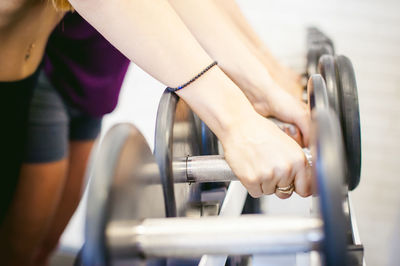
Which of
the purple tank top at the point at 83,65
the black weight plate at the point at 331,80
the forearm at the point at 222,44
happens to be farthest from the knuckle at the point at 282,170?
the purple tank top at the point at 83,65

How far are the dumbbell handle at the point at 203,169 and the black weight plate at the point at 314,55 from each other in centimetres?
34

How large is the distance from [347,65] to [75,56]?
0.56 m

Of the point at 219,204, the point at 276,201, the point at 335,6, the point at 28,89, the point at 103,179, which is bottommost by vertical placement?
the point at 276,201

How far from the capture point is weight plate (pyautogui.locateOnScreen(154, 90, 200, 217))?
0.42 metres

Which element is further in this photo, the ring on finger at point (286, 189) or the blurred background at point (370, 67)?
the blurred background at point (370, 67)

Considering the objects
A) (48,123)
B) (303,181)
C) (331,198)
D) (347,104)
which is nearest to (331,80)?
(347,104)

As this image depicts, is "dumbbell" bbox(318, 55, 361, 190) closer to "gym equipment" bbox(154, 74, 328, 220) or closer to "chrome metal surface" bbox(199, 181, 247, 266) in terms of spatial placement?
"gym equipment" bbox(154, 74, 328, 220)

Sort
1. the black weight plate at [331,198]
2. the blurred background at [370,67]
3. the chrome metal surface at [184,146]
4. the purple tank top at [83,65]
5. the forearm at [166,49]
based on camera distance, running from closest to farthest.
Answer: the black weight plate at [331,198] → the forearm at [166,49] → the chrome metal surface at [184,146] → the purple tank top at [83,65] → the blurred background at [370,67]

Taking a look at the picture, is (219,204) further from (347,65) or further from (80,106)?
(80,106)

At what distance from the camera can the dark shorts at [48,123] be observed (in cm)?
76

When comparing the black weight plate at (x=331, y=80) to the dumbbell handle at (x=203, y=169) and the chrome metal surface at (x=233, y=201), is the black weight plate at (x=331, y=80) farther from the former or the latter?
the chrome metal surface at (x=233, y=201)

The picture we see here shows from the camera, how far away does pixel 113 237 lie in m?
0.31

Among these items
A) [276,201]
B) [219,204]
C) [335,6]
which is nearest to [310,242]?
[219,204]

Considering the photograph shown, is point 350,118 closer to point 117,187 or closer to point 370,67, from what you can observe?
point 117,187
